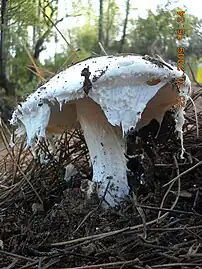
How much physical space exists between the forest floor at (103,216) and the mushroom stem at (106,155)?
0.12 feet

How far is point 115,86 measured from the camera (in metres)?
0.98

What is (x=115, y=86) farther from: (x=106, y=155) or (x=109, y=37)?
(x=109, y=37)

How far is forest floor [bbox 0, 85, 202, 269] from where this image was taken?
89 cm

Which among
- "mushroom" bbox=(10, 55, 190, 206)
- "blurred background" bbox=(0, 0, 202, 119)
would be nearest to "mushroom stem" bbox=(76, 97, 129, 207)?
"mushroom" bbox=(10, 55, 190, 206)

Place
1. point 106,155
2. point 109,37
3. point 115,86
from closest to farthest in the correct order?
point 115,86, point 106,155, point 109,37

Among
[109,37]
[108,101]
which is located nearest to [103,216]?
[108,101]

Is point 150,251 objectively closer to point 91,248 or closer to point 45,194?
point 91,248

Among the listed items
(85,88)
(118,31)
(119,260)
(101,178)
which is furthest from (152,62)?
(118,31)

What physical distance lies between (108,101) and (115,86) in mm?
37

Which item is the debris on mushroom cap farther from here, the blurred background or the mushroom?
the blurred background

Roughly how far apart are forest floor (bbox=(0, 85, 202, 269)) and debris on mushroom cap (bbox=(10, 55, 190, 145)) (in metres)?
0.23

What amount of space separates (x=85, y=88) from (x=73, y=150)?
504 mm

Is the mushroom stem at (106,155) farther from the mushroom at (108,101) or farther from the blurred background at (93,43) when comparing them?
the blurred background at (93,43)

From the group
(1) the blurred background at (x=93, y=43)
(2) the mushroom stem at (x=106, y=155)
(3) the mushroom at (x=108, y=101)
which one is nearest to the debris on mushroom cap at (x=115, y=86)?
(3) the mushroom at (x=108, y=101)
